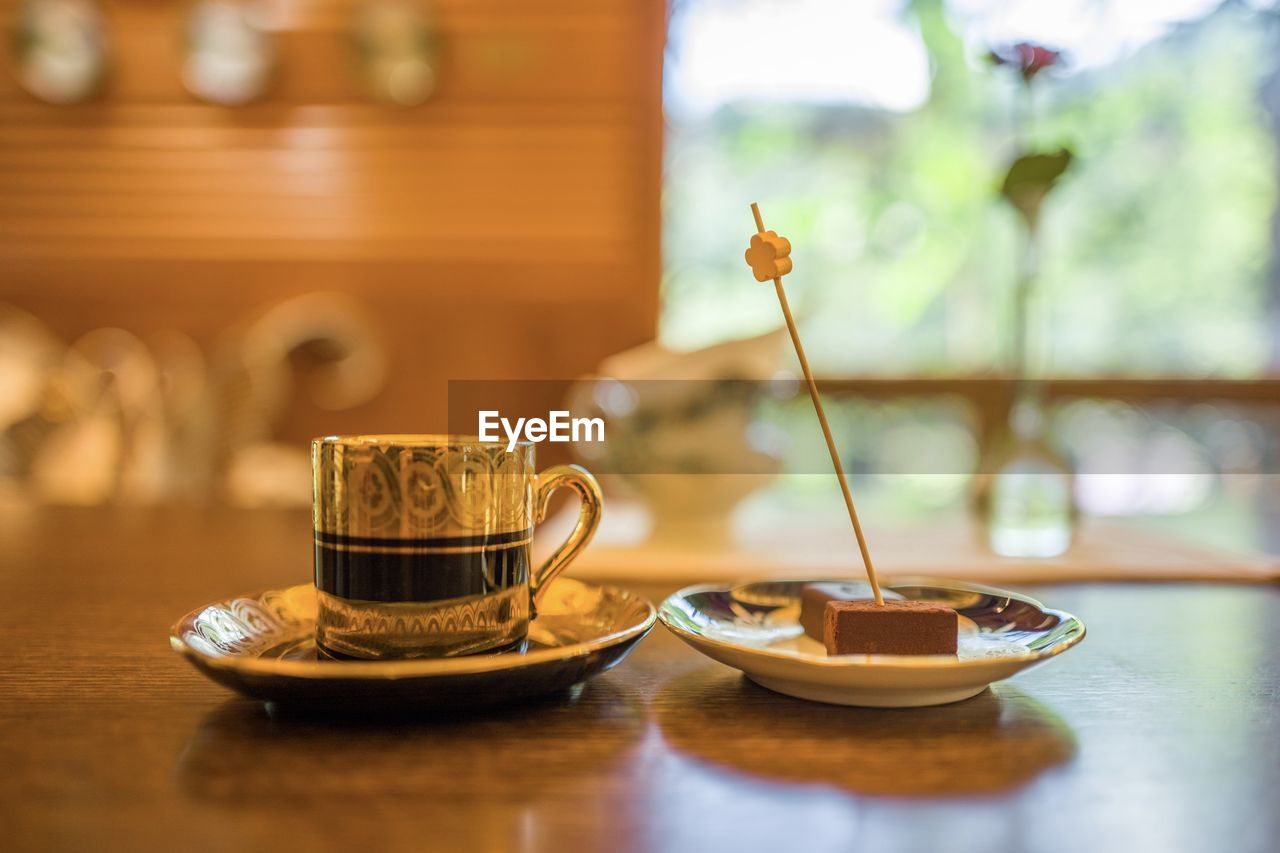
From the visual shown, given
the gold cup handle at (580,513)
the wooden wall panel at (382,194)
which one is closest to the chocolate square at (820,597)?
the gold cup handle at (580,513)

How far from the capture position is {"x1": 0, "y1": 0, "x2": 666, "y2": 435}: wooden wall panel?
2.48 meters

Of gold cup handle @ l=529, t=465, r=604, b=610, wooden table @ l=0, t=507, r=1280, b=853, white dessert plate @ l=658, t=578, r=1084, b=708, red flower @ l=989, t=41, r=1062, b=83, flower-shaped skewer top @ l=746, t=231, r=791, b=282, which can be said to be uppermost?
red flower @ l=989, t=41, r=1062, b=83

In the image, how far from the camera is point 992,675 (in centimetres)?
40

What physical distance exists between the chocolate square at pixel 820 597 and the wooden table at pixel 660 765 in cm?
5

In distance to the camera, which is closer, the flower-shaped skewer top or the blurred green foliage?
the flower-shaped skewer top

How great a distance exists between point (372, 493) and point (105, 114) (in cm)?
268

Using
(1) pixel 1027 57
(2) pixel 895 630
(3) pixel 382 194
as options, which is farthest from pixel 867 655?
(3) pixel 382 194

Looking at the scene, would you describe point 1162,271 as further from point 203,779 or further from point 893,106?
point 203,779

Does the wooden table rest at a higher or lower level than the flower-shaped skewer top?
lower

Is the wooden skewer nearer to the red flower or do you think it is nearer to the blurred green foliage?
the red flower

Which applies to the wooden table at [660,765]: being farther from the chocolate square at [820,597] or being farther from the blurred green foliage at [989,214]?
the blurred green foliage at [989,214]

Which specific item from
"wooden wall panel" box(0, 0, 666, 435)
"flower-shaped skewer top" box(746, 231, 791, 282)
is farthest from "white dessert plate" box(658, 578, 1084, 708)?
"wooden wall panel" box(0, 0, 666, 435)

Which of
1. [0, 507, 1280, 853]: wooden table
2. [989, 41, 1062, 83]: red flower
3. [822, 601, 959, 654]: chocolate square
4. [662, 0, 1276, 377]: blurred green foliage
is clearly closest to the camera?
[0, 507, 1280, 853]: wooden table

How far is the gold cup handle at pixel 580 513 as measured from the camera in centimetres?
48
